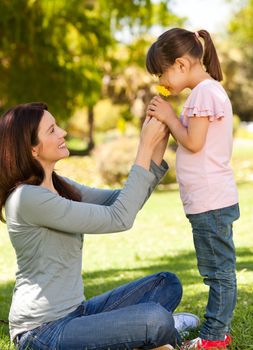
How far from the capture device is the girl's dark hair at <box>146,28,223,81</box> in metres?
3.39

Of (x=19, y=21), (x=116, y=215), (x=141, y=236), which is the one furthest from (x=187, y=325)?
(x=19, y=21)

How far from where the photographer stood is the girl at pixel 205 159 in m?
3.37

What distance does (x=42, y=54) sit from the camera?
14977 millimetres

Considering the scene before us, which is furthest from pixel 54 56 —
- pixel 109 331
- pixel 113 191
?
pixel 109 331

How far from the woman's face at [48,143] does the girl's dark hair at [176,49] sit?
586 millimetres

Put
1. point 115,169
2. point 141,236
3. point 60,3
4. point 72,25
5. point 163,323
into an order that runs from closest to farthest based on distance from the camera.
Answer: point 163,323 → point 141,236 → point 60,3 → point 72,25 → point 115,169

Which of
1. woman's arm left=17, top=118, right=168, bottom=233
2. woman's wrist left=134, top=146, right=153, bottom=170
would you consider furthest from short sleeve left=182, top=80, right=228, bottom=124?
woman's arm left=17, top=118, right=168, bottom=233

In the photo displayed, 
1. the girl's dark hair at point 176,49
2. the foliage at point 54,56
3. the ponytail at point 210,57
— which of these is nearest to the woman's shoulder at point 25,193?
the girl's dark hair at point 176,49

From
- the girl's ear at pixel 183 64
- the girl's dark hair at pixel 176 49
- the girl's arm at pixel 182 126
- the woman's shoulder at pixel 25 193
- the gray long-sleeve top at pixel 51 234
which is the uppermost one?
the girl's dark hair at pixel 176 49

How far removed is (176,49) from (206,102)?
31cm

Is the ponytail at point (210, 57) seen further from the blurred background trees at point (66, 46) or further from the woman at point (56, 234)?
the blurred background trees at point (66, 46)

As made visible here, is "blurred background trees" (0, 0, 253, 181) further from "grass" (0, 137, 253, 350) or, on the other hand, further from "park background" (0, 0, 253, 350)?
"grass" (0, 137, 253, 350)

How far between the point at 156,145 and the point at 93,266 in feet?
12.7

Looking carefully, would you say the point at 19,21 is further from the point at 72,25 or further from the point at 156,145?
the point at 156,145
